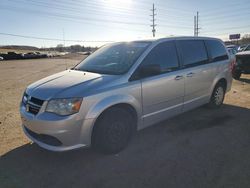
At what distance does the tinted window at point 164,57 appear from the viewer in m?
4.19

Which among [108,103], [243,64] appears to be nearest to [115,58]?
[108,103]

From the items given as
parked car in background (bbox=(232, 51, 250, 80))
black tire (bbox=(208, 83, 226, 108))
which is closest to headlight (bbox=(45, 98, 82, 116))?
black tire (bbox=(208, 83, 226, 108))

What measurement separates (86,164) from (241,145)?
8.60 ft

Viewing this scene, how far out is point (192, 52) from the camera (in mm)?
5129

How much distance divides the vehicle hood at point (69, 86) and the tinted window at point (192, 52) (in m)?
1.83

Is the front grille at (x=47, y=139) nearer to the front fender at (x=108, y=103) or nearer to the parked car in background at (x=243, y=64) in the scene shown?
the front fender at (x=108, y=103)

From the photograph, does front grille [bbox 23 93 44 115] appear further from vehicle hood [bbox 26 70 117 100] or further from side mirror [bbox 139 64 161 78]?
side mirror [bbox 139 64 161 78]

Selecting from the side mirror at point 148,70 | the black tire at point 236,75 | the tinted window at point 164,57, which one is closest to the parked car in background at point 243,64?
the black tire at point 236,75

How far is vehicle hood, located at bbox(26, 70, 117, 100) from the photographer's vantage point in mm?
3363

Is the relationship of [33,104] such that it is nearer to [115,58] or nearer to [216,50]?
[115,58]

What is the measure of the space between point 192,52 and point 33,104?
3.38 m

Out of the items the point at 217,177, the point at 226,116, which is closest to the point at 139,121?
the point at 217,177

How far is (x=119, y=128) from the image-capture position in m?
3.79

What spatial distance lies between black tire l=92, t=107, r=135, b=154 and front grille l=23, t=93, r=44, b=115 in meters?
0.86
